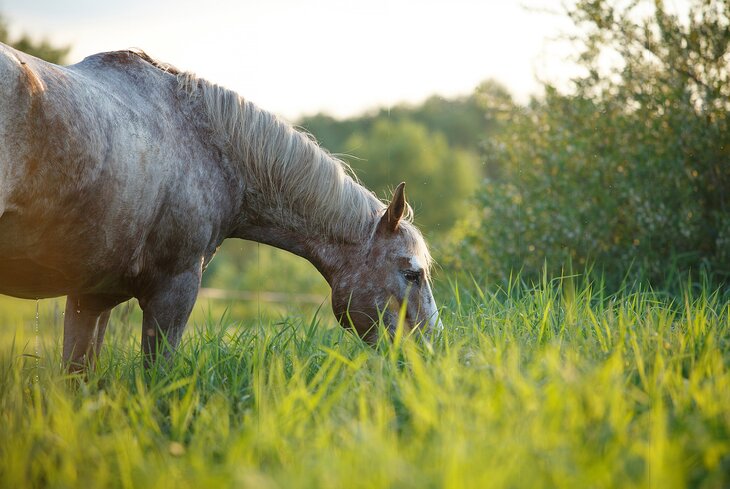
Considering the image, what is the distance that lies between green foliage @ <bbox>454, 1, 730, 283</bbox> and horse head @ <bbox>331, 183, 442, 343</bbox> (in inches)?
100.0

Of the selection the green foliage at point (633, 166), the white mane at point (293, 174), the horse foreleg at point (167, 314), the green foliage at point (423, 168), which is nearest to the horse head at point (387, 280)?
the white mane at point (293, 174)

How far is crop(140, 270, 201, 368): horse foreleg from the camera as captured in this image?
3.90m

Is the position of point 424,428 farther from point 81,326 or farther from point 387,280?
point 81,326

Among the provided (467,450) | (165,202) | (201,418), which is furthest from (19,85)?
(467,450)

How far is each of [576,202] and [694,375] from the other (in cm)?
481

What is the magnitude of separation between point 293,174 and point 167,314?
1.22 m

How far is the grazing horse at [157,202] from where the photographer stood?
3.22 meters

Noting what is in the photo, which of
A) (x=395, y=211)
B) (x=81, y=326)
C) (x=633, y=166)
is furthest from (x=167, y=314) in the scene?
(x=633, y=166)

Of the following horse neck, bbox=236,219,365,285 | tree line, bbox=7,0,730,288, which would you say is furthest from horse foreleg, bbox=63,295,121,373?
tree line, bbox=7,0,730,288

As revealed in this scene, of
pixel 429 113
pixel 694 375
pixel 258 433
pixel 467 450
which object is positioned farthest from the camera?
pixel 429 113

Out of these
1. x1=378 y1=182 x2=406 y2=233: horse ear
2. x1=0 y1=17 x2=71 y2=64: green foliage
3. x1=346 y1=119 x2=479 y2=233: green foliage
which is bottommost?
x1=346 y1=119 x2=479 y2=233: green foliage

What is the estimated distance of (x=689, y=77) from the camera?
22.0ft

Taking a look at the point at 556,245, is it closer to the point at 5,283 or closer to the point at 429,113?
the point at 5,283

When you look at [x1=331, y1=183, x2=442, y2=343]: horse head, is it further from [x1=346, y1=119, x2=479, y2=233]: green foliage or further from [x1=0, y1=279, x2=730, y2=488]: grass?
[x1=346, y1=119, x2=479, y2=233]: green foliage
